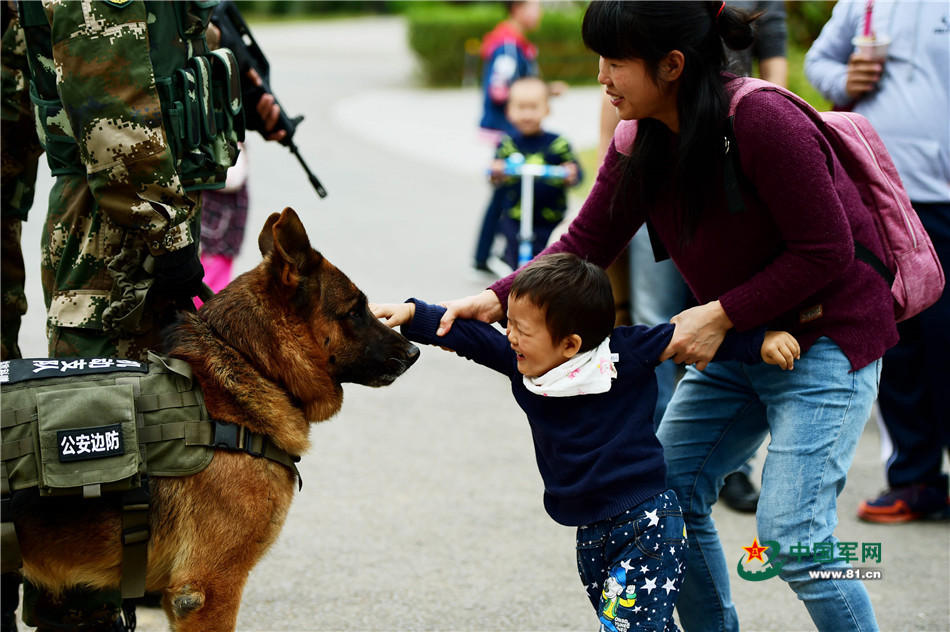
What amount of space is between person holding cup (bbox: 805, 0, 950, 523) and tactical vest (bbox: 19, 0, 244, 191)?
295 cm

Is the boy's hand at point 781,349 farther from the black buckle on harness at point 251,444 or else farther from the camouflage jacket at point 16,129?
the camouflage jacket at point 16,129

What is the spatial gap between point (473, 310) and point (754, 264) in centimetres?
81

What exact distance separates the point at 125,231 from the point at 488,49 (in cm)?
849

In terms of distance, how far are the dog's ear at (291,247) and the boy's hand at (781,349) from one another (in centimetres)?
128

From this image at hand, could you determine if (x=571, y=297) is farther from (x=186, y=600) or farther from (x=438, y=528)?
(x=438, y=528)

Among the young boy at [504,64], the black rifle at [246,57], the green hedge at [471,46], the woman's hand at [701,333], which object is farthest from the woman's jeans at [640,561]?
the green hedge at [471,46]

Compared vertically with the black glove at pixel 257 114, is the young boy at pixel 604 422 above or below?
below

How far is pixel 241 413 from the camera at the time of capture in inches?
114

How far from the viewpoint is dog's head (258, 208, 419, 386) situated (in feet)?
9.57

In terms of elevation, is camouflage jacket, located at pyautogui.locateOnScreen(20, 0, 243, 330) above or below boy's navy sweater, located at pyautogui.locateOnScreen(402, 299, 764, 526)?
above

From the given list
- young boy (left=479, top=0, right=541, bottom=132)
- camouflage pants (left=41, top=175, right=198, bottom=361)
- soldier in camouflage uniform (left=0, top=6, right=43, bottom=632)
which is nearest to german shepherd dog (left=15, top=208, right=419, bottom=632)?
camouflage pants (left=41, top=175, right=198, bottom=361)

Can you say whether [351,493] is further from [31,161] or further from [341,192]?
[341,192]

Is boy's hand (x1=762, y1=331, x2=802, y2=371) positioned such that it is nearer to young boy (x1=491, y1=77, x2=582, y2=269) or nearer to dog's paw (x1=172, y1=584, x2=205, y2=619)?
dog's paw (x1=172, y1=584, x2=205, y2=619)

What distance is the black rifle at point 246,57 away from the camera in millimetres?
3977
